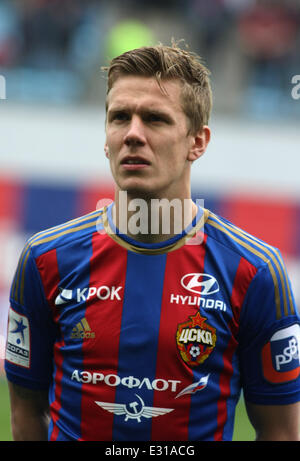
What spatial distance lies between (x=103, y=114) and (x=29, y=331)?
7016 mm

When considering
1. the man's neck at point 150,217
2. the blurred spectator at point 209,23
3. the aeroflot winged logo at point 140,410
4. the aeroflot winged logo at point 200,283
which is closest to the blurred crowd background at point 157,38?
the blurred spectator at point 209,23

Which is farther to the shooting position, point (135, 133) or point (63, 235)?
point (63, 235)

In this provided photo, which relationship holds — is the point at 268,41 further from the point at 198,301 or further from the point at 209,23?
the point at 198,301

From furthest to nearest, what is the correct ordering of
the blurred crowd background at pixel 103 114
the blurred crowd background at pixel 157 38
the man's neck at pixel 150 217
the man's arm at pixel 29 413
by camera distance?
the blurred crowd background at pixel 157 38 → the blurred crowd background at pixel 103 114 → the man's arm at pixel 29 413 → the man's neck at pixel 150 217

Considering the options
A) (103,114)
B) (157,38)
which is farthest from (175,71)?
(157,38)

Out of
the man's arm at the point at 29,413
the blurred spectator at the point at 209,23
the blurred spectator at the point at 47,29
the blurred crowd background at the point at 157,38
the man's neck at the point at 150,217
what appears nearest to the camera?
the man's neck at the point at 150,217

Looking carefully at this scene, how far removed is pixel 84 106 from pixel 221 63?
7.52 ft

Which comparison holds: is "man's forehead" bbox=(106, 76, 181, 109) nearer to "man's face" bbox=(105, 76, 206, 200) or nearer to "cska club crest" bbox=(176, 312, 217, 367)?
"man's face" bbox=(105, 76, 206, 200)

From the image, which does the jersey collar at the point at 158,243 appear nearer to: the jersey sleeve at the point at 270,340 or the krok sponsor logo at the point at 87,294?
the krok sponsor logo at the point at 87,294

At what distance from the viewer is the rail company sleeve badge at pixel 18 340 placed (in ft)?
8.06

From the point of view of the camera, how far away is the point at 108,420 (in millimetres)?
2281

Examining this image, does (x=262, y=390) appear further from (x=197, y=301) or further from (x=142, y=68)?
(x=142, y=68)

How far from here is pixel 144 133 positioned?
226 centimetres

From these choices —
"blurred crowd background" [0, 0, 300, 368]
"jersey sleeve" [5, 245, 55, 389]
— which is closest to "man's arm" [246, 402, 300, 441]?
"jersey sleeve" [5, 245, 55, 389]
